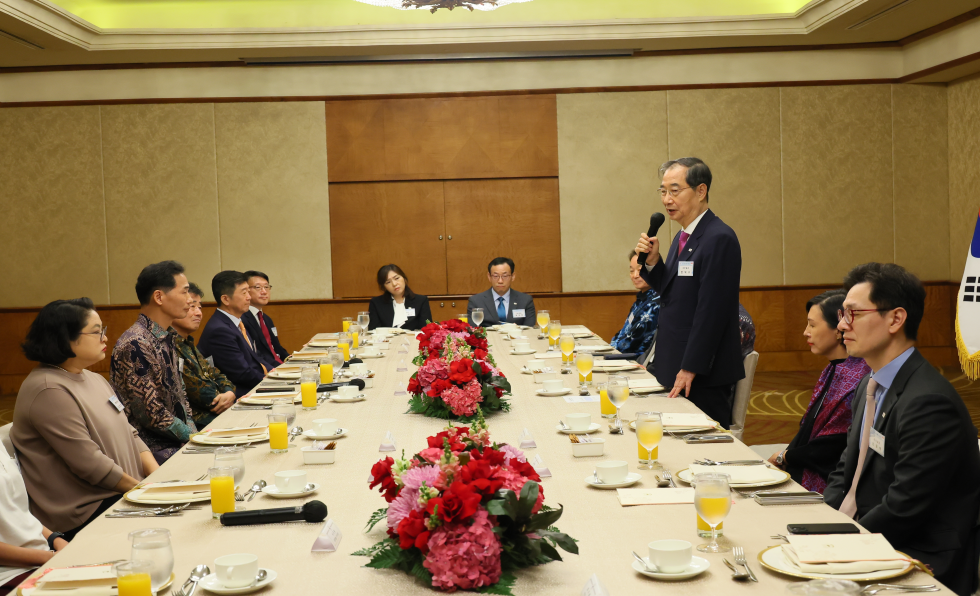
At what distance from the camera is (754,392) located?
7.68 meters

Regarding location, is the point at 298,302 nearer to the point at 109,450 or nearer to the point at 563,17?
the point at 563,17

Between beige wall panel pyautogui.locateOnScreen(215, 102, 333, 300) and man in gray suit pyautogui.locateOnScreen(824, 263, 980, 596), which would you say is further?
beige wall panel pyautogui.locateOnScreen(215, 102, 333, 300)

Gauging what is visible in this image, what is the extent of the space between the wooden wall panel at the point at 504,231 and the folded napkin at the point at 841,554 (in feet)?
23.1

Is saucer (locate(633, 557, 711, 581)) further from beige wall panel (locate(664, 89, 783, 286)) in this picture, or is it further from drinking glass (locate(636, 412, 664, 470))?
beige wall panel (locate(664, 89, 783, 286))

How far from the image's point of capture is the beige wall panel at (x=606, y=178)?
337 inches

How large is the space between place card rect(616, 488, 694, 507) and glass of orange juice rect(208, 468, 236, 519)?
94 centimetres

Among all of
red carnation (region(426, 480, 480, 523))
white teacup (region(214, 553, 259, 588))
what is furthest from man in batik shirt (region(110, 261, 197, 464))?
red carnation (region(426, 480, 480, 523))

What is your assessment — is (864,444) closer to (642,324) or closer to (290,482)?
(290,482)

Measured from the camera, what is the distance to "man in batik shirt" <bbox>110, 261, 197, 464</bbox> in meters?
3.52

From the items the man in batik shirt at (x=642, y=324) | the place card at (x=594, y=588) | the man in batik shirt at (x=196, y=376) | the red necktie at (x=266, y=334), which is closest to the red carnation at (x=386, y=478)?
the place card at (x=594, y=588)

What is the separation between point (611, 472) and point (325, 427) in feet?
3.59

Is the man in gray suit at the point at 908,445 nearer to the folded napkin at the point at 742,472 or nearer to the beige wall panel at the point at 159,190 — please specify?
the folded napkin at the point at 742,472

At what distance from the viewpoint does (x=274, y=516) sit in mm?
1940

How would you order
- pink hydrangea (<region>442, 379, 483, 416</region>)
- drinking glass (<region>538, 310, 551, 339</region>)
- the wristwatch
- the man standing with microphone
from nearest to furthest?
the wristwatch < pink hydrangea (<region>442, 379, 483, 416</region>) < the man standing with microphone < drinking glass (<region>538, 310, 551, 339</region>)
